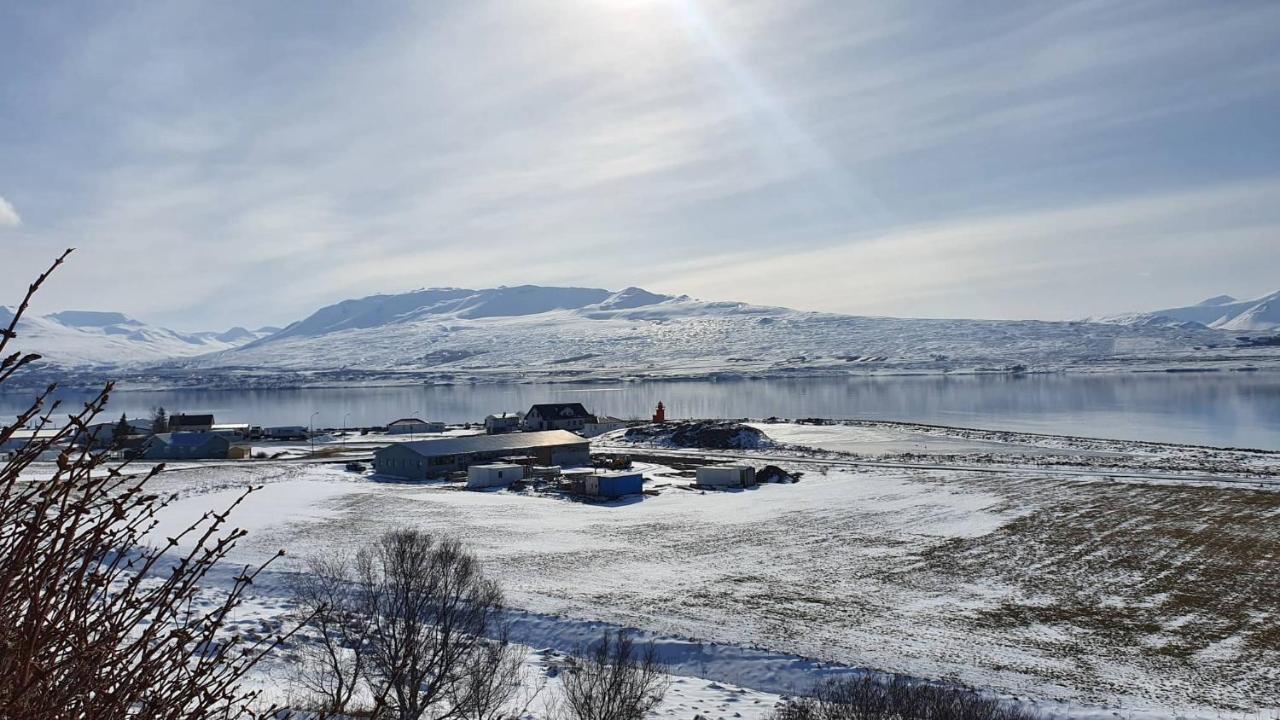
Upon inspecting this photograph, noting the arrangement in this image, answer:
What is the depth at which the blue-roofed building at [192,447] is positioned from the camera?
5769 cm

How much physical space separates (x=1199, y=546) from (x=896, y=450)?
3063 centimetres

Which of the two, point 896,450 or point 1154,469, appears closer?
point 1154,469

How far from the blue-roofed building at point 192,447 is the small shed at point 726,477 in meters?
35.1

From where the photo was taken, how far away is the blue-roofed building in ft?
189

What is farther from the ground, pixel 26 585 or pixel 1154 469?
pixel 26 585

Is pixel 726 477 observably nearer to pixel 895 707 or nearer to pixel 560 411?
pixel 895 707

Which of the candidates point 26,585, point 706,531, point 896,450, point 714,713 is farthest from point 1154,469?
point 26,585

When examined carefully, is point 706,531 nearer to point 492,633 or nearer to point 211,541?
point 492,633

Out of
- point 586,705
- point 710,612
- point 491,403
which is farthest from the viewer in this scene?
point 491,403

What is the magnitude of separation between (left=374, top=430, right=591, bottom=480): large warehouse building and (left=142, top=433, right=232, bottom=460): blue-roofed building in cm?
1505

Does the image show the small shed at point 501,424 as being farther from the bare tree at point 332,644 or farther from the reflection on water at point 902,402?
the bare tree at point 332,644

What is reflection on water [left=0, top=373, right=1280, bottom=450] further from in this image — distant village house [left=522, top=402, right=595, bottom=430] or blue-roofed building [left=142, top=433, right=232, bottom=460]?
blue-roofed building [left=142, top=433, right=232, bottom=460]

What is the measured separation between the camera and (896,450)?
58250mm

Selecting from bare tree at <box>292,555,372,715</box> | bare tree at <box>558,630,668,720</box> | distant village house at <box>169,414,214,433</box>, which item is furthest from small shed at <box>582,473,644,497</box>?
distant village house at <box>169,414,214,433</box>
